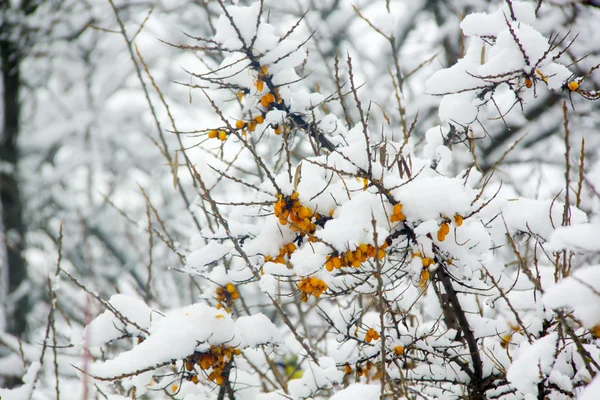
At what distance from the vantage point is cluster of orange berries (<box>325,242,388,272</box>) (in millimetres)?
1159

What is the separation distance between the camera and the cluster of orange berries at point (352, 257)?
116cm

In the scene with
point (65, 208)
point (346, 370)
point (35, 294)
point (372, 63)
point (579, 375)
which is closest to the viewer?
point (579, 375)

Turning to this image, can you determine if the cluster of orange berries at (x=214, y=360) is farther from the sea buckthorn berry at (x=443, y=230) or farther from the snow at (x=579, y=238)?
the snow at (x=579, y=238)

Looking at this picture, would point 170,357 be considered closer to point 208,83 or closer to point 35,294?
point 208,83

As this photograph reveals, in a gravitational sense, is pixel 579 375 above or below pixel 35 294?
below

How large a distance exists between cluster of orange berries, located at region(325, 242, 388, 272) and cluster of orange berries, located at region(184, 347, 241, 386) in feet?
1.75

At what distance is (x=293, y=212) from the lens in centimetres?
125

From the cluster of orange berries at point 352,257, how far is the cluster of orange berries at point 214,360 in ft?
1.75

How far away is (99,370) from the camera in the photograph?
1289 millimetres

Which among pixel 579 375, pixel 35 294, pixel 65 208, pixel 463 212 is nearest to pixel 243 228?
pixel 463 212

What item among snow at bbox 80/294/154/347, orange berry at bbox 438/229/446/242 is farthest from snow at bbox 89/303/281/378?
orange berry at bbox 438/229/446/242

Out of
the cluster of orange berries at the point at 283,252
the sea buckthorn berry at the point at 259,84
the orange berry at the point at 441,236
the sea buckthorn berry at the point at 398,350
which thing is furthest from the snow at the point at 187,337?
the sea buckthorn berry at the point at 259,84

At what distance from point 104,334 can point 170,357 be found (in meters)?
0.46

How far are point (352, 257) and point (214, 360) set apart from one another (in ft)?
2.12
